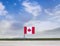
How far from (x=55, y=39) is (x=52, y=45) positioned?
1642mm

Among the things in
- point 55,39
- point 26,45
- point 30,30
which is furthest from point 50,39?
point 26,45

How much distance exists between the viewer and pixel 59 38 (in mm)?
8414

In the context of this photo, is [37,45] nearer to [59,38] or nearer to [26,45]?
[26,45]

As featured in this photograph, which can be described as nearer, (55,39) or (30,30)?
(30,30)

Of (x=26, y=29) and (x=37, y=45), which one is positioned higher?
(x=26, y=29)

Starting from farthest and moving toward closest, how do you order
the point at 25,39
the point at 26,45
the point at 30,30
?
1. the point at 25,39
2. the point at 30,30
3. the point at 26,45

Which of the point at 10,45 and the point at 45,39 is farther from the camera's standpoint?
the point at 45,39

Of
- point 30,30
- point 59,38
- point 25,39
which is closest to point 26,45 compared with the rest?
point 30,30

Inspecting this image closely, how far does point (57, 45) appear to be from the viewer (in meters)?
6.71

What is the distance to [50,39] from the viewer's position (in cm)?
842

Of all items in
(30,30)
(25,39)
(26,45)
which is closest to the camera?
(26,45)

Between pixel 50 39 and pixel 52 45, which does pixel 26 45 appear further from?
pixel 50 39

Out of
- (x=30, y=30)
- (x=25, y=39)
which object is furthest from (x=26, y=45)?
(x=25, y=39)

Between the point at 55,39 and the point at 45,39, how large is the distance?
1.24 feet
